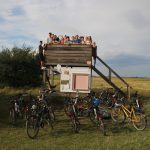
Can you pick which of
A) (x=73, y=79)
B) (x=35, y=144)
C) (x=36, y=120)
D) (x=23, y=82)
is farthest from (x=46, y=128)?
(x=23, y=82)

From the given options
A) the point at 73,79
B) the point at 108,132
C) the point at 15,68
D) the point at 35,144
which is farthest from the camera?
the point at 15,68

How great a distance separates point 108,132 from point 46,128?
2355 mm

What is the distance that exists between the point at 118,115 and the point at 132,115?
5.50ft

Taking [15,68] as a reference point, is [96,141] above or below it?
below

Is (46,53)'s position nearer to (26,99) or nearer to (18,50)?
(26,99)

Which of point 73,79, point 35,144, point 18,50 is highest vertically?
point 18,50

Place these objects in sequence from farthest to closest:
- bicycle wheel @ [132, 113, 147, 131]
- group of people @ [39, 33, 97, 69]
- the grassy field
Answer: group of people @ [39, 33, 97, 69] → bicycle wheel @ [132, 113, 147, 131] → the grassy field

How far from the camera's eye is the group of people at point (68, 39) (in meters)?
26.4

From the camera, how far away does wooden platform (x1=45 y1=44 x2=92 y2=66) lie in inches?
1042

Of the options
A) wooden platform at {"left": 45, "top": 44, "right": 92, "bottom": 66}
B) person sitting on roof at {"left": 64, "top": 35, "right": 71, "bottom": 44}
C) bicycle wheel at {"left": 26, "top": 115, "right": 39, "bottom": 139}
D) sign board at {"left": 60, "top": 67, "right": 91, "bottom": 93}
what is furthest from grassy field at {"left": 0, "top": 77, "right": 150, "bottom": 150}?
person sitting on roof at {"left": 64, "top": 35, "right": 71, "bottom": 44}

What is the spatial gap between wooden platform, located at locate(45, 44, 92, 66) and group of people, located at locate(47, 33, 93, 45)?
24cm

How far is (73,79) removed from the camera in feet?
87.1

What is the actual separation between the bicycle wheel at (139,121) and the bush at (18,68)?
21140 mm

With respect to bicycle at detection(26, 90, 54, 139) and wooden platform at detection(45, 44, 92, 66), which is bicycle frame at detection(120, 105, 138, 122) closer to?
bicycle at detection(26, 90, 54, 139)
